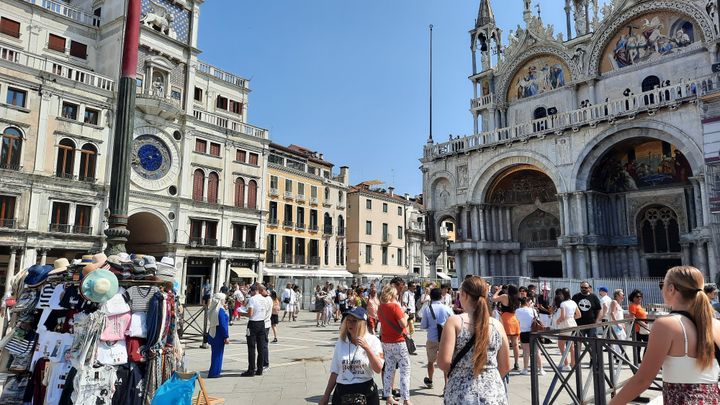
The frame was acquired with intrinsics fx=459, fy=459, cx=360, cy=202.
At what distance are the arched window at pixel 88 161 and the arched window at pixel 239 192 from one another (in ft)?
32.7

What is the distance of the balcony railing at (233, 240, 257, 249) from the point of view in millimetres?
33537

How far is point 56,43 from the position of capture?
2758 cm

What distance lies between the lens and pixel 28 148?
2389 centimetres

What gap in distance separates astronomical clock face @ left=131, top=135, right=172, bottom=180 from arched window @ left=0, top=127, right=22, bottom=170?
5.74m

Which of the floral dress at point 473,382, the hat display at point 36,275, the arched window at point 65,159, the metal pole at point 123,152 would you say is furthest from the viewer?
the arched window at point 65,159

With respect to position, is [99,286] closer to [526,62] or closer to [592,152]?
[592,152]

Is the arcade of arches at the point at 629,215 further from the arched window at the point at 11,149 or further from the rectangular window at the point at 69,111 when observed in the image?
the arched window at the point at 11,149

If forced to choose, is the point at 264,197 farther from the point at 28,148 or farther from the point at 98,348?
the point at 98,348

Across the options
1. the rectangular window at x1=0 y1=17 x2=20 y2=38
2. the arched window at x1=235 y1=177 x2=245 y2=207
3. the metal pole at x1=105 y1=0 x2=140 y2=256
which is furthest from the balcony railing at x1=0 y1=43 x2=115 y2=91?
the metal pole at x1=105 y1=0 x2=140 y2=256

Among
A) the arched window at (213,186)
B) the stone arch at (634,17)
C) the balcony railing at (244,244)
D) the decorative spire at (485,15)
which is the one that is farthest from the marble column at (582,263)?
the arched window at (213,186)

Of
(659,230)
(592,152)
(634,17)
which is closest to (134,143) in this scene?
(592,152)

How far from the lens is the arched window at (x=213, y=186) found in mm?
32469

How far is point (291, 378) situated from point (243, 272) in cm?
2606

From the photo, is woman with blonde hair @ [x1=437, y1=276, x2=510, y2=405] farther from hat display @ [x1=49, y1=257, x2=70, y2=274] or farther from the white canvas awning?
the white canvas awning
